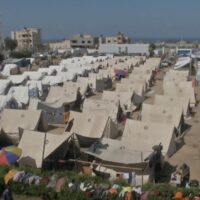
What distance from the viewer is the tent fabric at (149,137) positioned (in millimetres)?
15555

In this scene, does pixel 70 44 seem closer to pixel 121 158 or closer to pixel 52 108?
pixel 52 108

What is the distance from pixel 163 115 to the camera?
19.1 m

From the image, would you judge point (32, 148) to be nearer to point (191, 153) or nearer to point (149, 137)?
point (149, 137)

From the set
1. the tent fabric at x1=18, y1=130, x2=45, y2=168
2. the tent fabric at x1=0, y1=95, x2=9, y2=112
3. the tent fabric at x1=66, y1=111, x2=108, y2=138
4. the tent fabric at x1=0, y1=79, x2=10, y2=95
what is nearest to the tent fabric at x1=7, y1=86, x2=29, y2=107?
the tent fabric at x1=0, y1=95, x2=9, y2=112

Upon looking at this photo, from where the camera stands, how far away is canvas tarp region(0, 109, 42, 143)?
58.9ft

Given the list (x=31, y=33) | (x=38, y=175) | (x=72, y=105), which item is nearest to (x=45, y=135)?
(x=38, y=175)

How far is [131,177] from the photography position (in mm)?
12406

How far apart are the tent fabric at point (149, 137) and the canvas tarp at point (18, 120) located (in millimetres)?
4422

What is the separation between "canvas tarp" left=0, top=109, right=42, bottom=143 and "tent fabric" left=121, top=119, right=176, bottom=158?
14.5 feet

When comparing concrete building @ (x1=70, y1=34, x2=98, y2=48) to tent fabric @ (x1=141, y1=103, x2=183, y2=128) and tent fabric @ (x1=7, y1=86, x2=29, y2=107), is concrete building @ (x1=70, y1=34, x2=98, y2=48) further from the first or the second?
tent fabric @ (x1=141, y1=103, x2=183, y2=128)

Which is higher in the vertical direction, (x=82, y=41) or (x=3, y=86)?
(x=3, y=86)

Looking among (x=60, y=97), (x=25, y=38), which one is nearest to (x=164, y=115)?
(x=60, y=97)

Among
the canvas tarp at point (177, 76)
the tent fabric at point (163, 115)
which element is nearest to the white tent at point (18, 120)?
the tent fabric at point (163, 115)

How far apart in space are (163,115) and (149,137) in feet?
11.7
